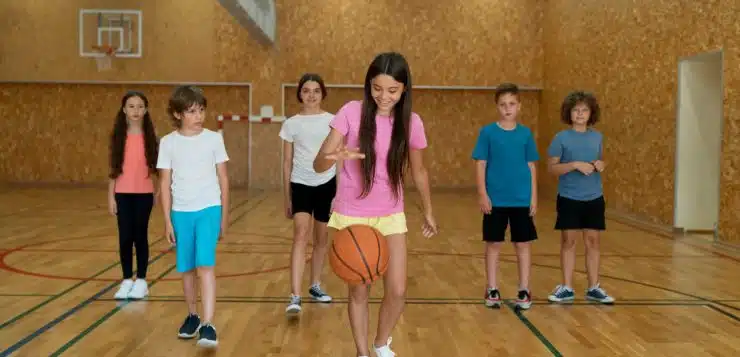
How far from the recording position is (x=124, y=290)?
5.15 m

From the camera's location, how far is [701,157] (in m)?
9.31

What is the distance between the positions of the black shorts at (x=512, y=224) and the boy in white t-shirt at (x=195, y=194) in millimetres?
1686

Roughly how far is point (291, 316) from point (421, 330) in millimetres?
770

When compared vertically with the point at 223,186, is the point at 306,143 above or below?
above

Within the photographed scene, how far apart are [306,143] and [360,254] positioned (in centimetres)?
172

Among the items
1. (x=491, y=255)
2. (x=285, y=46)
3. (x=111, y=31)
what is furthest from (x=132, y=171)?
(x=111, y=31)

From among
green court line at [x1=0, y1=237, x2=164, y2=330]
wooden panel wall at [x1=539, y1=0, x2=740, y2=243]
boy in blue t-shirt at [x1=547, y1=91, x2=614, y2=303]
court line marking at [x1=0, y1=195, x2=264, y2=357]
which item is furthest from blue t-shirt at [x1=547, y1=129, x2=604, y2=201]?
wooden panel wall at [x1=539, y1=0, x2=740, y2=243]

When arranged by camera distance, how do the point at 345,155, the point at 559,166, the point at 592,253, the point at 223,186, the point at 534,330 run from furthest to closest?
the point at 592,253 < the point at 559,166 < the point at 534,330 < the point at 223,186 < the point at 345,155

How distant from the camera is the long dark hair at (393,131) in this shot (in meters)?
3.19

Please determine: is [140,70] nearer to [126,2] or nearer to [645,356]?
[126,2]

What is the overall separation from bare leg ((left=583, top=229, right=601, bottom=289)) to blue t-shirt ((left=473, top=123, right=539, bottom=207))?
0.59 m

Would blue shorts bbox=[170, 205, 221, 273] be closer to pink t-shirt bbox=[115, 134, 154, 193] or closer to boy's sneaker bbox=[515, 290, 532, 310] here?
pink t-shirt bbox=[115, 134, 154, 193]

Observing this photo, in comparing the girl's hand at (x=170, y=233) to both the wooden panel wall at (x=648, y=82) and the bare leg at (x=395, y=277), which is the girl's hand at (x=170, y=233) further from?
the wooden panel wall at (x=648, y=82)

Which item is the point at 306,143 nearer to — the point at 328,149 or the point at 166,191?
the point at 166,191
